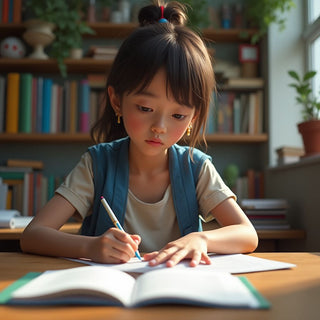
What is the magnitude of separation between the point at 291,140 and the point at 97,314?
8.01ft

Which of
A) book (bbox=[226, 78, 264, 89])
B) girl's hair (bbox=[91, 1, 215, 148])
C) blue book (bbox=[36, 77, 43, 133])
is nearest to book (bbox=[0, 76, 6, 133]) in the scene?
blue book (bbox=[36, 77, 43, 133])

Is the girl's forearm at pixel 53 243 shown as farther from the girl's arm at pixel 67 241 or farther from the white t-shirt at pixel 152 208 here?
the white t-shirt at pixel 152 208

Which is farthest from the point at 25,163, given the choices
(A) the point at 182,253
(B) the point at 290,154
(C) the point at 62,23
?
(A) the point at 182,253

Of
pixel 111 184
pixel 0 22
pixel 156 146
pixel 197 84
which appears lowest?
pixel 111 184

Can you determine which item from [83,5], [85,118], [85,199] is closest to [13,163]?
[85,118]

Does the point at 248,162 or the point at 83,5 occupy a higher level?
the point at 83,5

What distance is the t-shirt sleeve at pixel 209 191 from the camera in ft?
3.91

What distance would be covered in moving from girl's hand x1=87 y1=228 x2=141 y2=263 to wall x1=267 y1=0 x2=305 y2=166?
205cm

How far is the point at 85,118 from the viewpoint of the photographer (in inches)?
111

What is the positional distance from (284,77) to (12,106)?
5.81 ft

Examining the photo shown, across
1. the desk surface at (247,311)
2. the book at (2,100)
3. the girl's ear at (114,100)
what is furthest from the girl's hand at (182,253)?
the book at (2,100)

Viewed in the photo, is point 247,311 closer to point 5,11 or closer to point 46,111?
point 46,111

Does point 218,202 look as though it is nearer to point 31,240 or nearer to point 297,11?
point 31,240

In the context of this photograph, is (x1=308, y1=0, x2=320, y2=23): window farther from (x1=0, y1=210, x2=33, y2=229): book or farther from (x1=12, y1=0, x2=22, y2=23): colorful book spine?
(x1=0, y1=210, x2=33, y2=229): book
